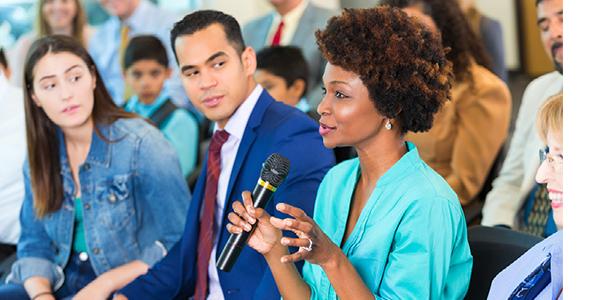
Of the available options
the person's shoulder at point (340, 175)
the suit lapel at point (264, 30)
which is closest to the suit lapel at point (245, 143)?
the person's shoulder at point (340, 175)

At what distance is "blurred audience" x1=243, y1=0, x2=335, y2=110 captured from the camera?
4121 mm

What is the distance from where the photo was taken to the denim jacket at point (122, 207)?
2646mm

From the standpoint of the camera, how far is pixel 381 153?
1.90m

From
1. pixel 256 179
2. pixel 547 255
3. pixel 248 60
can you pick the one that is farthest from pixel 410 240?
pixel 248 60

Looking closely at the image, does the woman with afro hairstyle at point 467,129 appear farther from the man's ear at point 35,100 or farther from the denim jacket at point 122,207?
the man's ear at point 35,100

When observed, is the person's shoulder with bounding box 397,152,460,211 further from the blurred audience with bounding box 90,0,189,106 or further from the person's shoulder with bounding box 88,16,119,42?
the person's shoulder with bounding box 88,16,119,42

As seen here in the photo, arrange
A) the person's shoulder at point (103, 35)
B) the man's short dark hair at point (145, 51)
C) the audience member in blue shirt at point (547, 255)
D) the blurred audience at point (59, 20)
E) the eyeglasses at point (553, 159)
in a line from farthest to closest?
1. the person's shoulder at point (103, 35)
2. the blurred audience at point (59, 20)
3. the man's short dark hair at point (145, 51)
4. the eyeglasses at point (553, 159)
5. the audience member in blue shirt at point (547, 255)

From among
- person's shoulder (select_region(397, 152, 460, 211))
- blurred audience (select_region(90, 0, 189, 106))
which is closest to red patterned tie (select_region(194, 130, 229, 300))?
person's shoulder (select_region(397, 152, 460, 211))

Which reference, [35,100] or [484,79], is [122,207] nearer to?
[35,100]

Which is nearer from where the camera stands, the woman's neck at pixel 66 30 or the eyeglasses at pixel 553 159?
the eyeglasses at pixel 553 159

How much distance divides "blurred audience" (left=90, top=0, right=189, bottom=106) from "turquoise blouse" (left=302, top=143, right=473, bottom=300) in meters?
3.32

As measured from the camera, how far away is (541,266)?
60.3 inches
